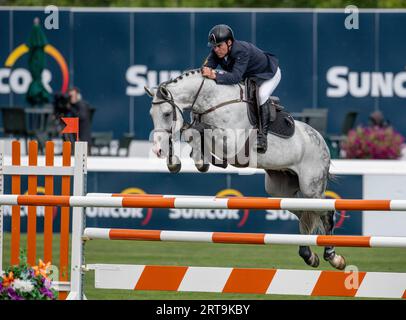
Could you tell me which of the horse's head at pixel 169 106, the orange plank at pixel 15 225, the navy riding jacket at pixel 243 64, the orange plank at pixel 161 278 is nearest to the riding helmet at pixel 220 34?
the navy riding jacket at pixel 243 64

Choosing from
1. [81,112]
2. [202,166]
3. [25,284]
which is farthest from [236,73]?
[81,112]

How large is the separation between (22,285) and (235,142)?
283 cm

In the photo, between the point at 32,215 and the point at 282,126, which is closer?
the point at 32,215

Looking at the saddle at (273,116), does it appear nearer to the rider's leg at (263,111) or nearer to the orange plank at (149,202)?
the rider's leg at (263,111)

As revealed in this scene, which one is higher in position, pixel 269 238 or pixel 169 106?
pixel 169 106

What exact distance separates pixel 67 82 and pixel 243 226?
10908 millimetres

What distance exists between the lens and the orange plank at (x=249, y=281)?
723 centimetres

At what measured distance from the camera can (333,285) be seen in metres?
7.18

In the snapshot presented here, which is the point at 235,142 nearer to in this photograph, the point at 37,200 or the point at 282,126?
the point at 282,126

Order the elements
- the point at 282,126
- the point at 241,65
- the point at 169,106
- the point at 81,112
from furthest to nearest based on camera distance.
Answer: the point at 81,112 < the point at 282,126 < the point at 241,65 < the point at 169,106

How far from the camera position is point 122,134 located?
24.0m

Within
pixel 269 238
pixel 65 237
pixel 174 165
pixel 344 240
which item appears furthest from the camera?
Answer: pixel 174 165

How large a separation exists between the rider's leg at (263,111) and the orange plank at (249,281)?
201 cm

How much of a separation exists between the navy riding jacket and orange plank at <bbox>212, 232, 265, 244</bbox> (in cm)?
223
